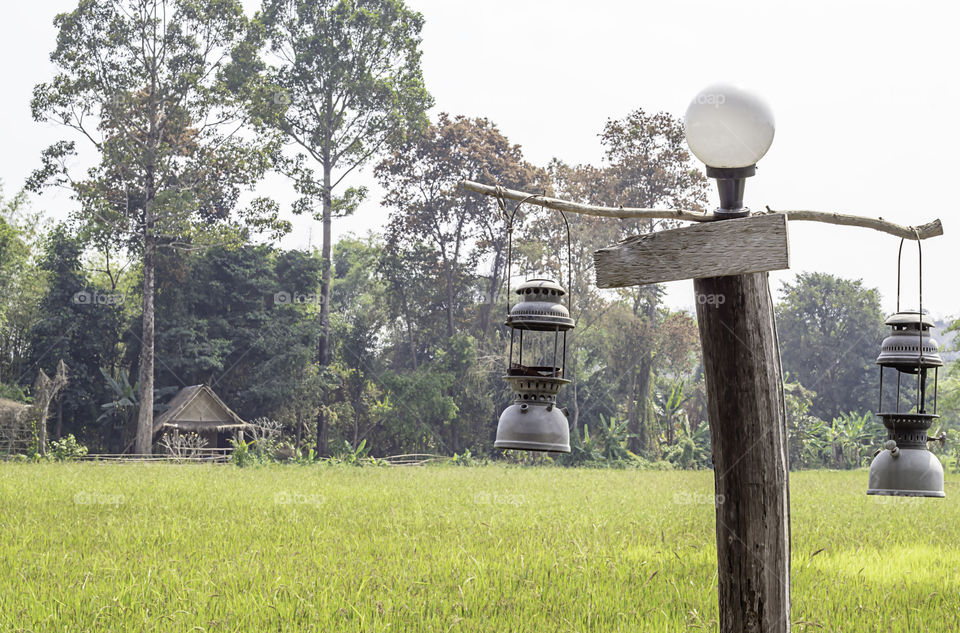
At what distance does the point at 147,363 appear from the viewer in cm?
2394

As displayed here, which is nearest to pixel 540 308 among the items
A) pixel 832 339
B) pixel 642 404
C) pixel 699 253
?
pixel 699 253

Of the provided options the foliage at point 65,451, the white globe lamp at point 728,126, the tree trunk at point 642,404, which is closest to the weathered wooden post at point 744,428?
the white globe lamp at point 728,126

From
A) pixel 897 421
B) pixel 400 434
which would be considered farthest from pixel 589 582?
pixel 400 434

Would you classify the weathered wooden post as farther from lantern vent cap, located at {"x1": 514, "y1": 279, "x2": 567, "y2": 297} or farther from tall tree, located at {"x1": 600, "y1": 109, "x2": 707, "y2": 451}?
tall tree, located at {"x1": 600, "y1": 109, "x2": 707, "y2": 451}

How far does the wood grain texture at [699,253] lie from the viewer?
10.3 ft

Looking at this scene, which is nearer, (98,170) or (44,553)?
(44,553)

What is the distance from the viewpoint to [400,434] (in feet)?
94.0

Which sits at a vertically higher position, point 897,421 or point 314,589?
point 897,421

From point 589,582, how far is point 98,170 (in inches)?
942

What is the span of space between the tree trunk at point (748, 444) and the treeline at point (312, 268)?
2185cm

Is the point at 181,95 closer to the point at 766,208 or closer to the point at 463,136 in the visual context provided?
the point at 463,136

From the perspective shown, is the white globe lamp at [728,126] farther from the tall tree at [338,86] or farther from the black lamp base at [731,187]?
the tall tree at [338,86]

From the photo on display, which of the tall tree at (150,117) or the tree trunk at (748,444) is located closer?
the tree trunk at (748,444)

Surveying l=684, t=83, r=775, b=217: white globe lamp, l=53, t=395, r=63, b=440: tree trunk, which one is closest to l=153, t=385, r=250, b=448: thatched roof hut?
l=53, t=395, r=63, b=440: tree trunk
